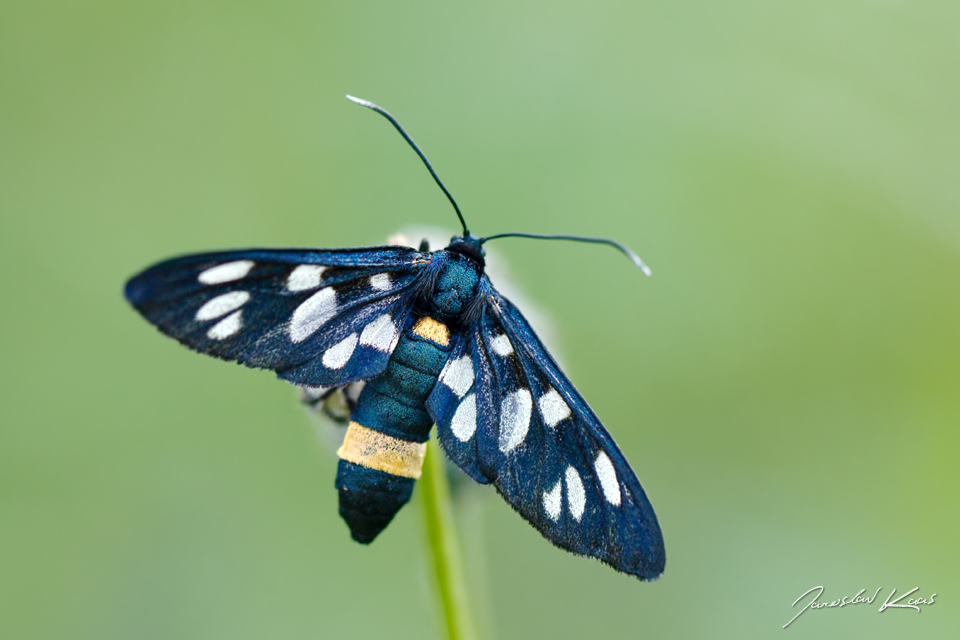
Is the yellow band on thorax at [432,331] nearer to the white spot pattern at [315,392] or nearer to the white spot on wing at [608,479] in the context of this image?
the white spot pattern at [315,392]

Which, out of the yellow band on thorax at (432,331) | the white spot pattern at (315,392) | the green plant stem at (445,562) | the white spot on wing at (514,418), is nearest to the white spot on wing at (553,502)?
the white spot on wing at (514,418)

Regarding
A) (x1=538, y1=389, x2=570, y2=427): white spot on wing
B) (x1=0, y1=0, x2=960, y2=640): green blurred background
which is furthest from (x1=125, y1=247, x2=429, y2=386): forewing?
(x1=0, y1=0, x2=960, y2=640): green blurred background

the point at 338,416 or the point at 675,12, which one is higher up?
the point at 675,12

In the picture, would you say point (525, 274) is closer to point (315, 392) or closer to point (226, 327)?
point (315, 392)

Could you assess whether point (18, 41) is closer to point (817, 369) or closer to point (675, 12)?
point (675, 12)

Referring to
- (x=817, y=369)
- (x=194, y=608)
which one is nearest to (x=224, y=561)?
(x=194, y=608)

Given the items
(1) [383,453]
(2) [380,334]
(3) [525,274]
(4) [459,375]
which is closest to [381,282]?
(2) [380,334]
